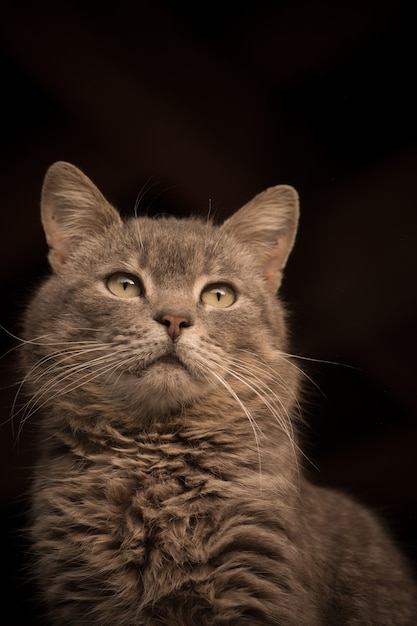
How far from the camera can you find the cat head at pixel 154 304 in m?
1.83

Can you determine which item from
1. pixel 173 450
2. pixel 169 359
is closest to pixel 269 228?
pixel 169 359

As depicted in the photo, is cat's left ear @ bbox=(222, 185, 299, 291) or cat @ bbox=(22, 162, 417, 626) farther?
cat's left ear @ bbox=(222, 185, 299, 291)

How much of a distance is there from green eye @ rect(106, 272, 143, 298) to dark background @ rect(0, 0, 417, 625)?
371 millimetres

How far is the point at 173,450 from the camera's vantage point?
1847 millimetres

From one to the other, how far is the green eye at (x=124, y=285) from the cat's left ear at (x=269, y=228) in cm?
Result: 45

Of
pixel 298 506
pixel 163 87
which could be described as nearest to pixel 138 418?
pixel 298 506

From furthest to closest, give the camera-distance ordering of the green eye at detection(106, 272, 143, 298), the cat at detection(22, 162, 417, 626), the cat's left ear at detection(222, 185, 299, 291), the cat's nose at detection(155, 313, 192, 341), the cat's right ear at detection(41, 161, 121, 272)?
the cat's left ear at detection(222, 185, 299, 291)
the cat's right ear at detection(41, 161, 121, 272)
the green eye at detection(106, 272, 143, 298)
the cat's nose at detection(155, 313, 192, 341)
the cat at detection(22, 162, 417, 626)

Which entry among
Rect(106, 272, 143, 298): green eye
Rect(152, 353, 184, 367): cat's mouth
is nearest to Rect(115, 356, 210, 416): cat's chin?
Rect(152, 353, 184, 367): cat's mouth

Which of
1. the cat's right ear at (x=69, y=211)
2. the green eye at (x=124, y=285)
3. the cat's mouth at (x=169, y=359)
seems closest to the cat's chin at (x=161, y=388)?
the cat's mouth at (x=169, y=359)

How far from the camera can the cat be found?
1670mm

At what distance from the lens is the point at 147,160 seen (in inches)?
88.3

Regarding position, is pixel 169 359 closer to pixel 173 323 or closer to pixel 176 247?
pixel 173 323

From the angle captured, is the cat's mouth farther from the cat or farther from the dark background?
the dark background

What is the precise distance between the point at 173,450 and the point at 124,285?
0.47 metres
